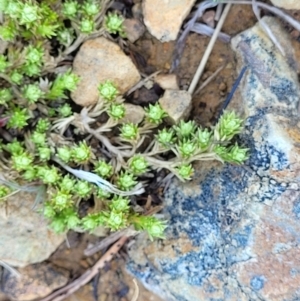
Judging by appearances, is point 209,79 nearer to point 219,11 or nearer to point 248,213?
point 219,11

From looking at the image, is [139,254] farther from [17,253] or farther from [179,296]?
[17,253]

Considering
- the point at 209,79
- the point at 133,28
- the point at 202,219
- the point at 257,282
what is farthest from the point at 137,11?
the point at 257,282

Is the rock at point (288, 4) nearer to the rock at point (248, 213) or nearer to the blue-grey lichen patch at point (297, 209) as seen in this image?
the rock at point (248, 213)

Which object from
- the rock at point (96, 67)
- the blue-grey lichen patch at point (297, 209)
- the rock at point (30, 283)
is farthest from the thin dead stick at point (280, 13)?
Result: the rock at point (30, 283)

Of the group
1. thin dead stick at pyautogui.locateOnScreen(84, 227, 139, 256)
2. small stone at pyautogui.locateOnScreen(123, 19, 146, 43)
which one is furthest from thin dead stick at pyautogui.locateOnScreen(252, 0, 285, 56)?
thin dead stick at pyautogui.locateOnScreen(84, 227, 139, 256)

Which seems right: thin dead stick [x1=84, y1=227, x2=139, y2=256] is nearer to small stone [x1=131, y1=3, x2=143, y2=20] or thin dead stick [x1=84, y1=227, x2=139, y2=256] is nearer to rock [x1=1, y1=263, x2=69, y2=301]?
rock [x1=1, y1=263, x2=69, y2=301]
